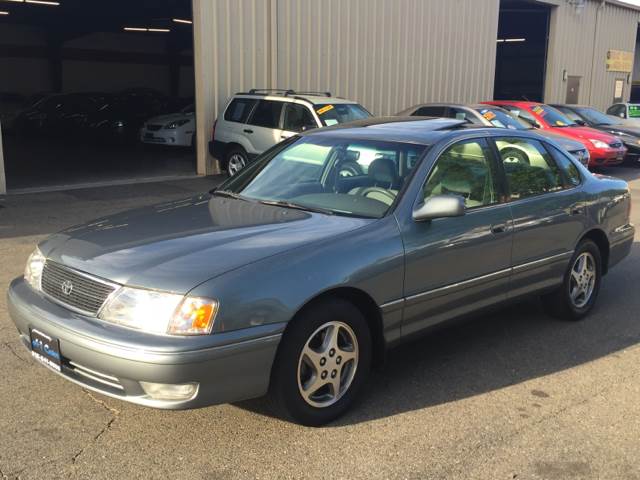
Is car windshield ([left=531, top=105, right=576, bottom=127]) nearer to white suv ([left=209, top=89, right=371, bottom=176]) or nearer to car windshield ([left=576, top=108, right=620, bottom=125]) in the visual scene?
car windshield ([left=576, top=108, right=620, bottom=125])

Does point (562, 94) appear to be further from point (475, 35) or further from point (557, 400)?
point (557, 400)

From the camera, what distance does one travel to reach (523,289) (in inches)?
186

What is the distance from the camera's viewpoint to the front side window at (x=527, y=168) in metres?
4.69

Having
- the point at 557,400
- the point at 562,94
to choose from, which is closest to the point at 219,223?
the point at 557,400

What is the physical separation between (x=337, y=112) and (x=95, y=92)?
638 inches

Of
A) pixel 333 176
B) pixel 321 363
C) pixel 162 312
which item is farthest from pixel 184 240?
pixel 333 176

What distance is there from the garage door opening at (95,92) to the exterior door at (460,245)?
9000 mm

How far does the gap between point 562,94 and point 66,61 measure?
2052 centimetres

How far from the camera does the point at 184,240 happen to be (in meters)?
3.52

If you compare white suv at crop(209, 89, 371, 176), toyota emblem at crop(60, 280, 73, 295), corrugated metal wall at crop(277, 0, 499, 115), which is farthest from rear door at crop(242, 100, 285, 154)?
toyota emblem at crop(60, 280, 73, 295)

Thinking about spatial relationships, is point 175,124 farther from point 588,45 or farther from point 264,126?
point 588,45

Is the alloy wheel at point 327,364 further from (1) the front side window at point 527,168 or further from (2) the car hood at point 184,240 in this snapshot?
(1) the front side window at point 527,168

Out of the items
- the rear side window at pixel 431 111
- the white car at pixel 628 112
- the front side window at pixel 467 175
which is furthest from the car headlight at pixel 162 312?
the white car at pixel 628 112

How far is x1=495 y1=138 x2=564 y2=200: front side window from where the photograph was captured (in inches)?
185
